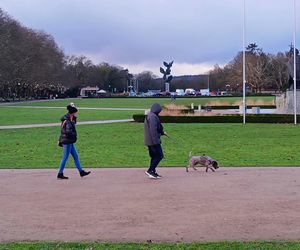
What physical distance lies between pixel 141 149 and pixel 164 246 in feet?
41.7

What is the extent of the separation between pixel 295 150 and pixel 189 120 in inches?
691

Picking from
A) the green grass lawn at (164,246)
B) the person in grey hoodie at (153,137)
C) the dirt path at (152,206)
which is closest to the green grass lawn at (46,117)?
the person in grey hoodie at (153,137)

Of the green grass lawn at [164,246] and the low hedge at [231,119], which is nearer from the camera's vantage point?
the green grass lawn at [164,246]

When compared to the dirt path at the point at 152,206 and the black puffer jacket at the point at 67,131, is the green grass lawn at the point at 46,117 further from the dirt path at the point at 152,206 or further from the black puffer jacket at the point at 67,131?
the dirt path at the point at 152,206

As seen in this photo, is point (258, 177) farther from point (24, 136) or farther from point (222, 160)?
point (24, 136)

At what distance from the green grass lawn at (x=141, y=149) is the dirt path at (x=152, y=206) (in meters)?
2.00

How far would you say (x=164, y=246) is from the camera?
6.30 metres

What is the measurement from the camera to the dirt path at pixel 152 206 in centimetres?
710

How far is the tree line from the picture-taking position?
267 ft

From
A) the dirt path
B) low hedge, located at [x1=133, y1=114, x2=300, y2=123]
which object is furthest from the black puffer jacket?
low hedge, located at [x1=133, y1=114, x2=300, y2=123]

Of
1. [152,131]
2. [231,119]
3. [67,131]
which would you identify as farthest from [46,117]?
[152,131]

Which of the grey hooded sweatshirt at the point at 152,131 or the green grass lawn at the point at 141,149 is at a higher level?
the grey hooded sweatshirt at the point at 152,131

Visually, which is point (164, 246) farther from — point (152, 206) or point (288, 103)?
point (288, 103)

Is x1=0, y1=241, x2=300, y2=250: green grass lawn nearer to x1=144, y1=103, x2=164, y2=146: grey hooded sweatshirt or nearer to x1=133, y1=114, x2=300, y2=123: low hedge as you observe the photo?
x1=144, y1=103, x2=164, y2=146: grey hooded sweatshirt
